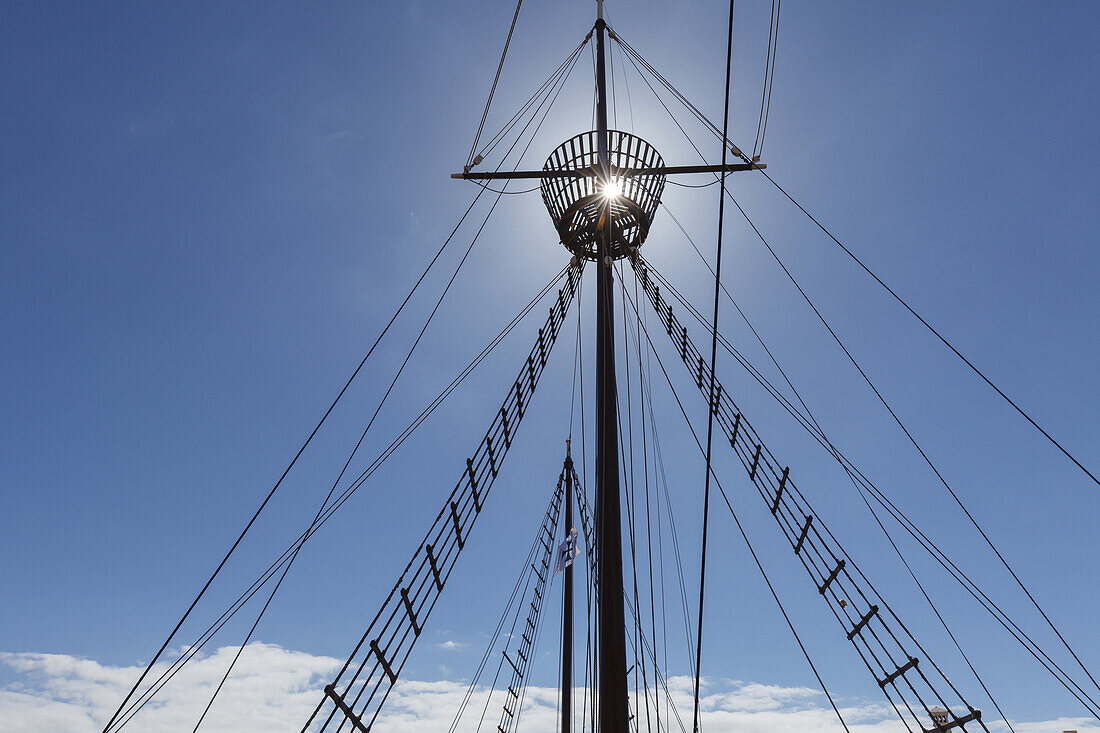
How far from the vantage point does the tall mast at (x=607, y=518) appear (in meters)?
7.85

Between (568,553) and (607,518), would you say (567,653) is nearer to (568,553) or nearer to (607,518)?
(568,553)

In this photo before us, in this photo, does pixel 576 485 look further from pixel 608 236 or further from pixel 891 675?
pixel 891 675

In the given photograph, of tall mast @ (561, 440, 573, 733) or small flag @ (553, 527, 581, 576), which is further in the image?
tall mast @ (561, 440, 573, 733)

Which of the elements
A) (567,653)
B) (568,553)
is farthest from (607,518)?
(567,653)

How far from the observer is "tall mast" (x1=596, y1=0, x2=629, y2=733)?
7.85 m

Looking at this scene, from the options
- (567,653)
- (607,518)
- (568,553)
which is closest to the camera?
(607,518)

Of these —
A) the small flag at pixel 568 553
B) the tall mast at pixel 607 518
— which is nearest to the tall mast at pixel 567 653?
the small flag at pixel 568 553

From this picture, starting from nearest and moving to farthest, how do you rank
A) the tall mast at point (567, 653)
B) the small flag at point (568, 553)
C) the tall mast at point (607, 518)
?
the tall mast at point (607, 518) < the small flag at point (568, 553) < the tall mast at point (567, 653)

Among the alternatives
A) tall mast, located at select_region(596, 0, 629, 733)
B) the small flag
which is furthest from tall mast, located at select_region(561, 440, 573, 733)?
tall mast, located at select_region(596, 0, 629, 733)

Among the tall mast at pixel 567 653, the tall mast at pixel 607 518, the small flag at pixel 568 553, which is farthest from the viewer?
the tall mast at pixel 567 653

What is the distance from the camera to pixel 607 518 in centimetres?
906

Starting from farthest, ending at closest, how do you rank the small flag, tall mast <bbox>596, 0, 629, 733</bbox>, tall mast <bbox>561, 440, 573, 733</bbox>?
tall mast <bbox>561, 440, 573, 733</bbox>, the small flag, tall mast <bbox>596, 0, 629, 733</bbox>

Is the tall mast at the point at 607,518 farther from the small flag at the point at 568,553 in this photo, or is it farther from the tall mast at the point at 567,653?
the tall mast at the point at 567,653

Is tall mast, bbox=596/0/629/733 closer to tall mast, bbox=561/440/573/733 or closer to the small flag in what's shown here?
the small flag
